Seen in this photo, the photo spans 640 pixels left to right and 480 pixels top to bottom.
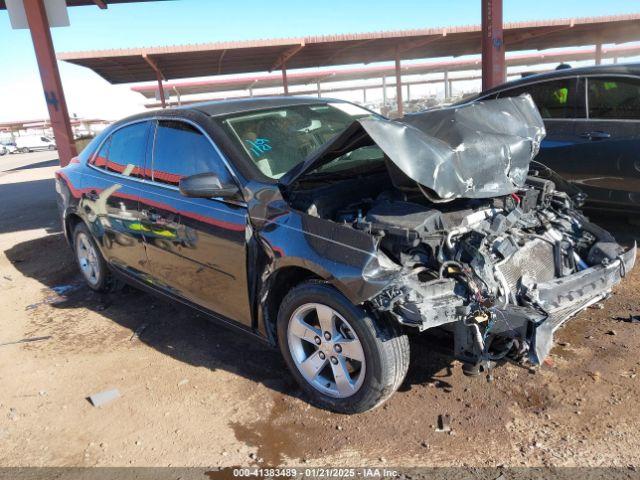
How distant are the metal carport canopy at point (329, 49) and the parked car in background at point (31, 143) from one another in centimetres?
3220

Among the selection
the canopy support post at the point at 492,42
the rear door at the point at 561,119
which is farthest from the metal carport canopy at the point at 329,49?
the rear door at the point at 561,119

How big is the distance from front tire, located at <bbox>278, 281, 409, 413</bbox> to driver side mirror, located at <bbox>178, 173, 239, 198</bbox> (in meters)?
0.76

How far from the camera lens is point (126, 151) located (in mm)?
4340

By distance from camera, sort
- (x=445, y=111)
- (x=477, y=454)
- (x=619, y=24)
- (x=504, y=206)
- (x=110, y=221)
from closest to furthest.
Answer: (x=477, y=454) → (x=504, y=206) → (x=445, y=111) → (x=110, y=221) → (x=619, y=24)

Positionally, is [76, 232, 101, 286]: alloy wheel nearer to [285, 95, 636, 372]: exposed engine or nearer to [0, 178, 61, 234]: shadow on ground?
[285, 95, 636, 372]: exposed engine

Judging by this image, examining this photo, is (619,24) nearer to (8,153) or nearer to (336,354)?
(336,354)

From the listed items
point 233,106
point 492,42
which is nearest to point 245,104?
point 233,106

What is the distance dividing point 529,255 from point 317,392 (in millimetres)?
1463

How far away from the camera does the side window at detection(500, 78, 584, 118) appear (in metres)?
5.25

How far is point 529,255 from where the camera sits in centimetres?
302

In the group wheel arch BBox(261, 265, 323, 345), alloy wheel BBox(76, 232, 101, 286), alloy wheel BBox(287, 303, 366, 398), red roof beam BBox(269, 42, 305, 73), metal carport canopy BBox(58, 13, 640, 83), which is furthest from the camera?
red roof beam BBox(269, 42, 305, 73)

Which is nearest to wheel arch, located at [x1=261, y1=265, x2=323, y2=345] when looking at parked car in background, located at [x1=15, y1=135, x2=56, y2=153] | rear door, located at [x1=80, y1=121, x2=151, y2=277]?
rear door, located at [x1=80, y1=121, x2=151, y2=277]

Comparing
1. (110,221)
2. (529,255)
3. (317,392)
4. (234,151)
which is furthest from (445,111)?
(110,221)

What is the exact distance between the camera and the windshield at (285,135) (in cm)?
343
